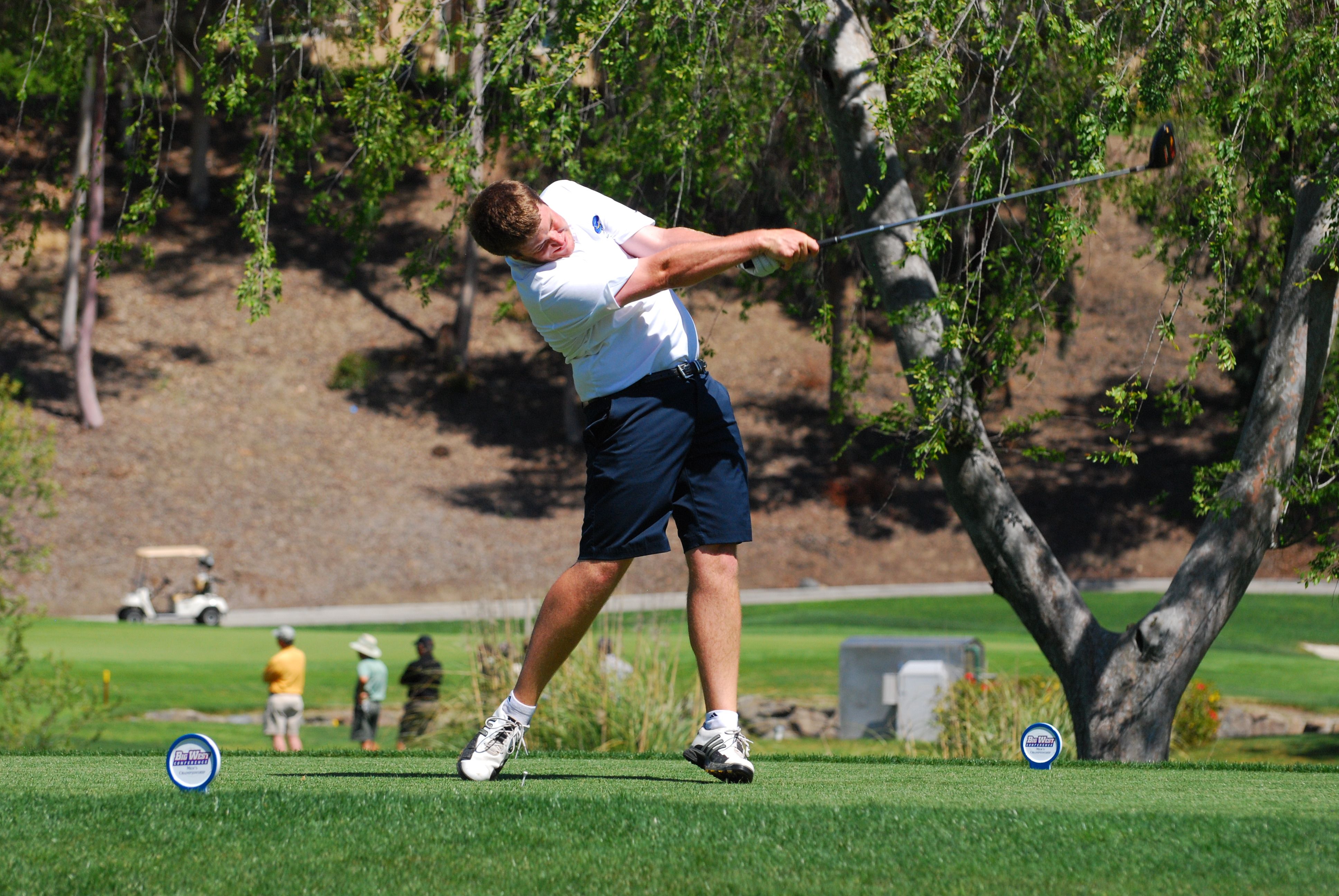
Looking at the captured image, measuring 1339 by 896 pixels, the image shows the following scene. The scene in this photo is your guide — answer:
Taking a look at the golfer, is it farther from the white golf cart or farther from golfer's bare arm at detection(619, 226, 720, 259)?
the white golf cart

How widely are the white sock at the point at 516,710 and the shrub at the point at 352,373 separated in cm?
2735

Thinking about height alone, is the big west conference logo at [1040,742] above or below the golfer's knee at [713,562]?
below

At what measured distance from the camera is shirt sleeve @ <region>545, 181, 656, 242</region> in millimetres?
3996

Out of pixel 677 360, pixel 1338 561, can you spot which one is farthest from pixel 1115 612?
pixel 677 360

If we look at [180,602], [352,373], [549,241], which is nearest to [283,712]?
[549,241]

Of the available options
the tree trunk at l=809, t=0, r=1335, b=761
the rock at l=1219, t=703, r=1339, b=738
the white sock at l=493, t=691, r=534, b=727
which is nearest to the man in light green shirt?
the tree trunk at l=809, t=0, r=1335, b=761

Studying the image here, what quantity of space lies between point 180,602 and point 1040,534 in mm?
18861

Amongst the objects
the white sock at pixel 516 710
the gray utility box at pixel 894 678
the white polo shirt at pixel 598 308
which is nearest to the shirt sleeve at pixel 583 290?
the white polo shirt at pixel 598 308

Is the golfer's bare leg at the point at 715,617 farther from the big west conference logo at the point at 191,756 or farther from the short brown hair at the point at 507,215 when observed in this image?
the big west conference logo at the point at 191,756

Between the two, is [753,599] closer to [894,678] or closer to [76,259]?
[894,678]

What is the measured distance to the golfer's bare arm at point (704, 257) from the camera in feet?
12.0

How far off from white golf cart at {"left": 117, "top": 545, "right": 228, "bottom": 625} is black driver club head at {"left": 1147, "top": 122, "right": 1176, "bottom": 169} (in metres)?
19.4

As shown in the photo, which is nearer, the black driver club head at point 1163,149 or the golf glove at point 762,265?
the golf glove at point 762,265

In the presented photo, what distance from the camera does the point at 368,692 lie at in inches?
Result: 489
